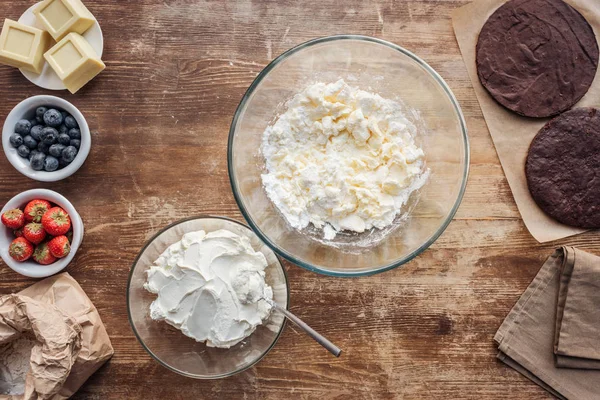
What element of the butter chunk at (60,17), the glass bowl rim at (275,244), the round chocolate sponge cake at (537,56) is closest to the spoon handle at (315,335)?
the glass bowl rim at (275,244)

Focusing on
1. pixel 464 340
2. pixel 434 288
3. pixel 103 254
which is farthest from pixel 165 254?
pixel 464 340

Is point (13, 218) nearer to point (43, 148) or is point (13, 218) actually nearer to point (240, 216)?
point (43, 148)

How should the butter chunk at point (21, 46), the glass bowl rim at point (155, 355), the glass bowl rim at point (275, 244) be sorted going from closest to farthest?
the glass bowl rim at point (275, 244)
the glass bowl rim at point (155, 355)
the butter chunk at point (21, 46)

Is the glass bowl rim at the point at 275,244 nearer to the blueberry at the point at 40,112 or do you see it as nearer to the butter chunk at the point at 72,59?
the butter chunk at the point at 72,59

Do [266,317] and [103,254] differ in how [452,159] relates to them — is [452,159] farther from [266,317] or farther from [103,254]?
[103,254]

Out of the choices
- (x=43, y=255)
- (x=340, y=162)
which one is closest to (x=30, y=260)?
(x=43, y=255)

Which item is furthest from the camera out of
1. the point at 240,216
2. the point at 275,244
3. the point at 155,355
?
the point at 240,216

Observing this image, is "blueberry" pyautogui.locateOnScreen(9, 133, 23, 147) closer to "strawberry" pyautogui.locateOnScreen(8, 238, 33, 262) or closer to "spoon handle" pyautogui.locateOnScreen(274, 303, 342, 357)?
"strawberry" pyautogui.locateOnScreen(8, 238, 33, 262)
